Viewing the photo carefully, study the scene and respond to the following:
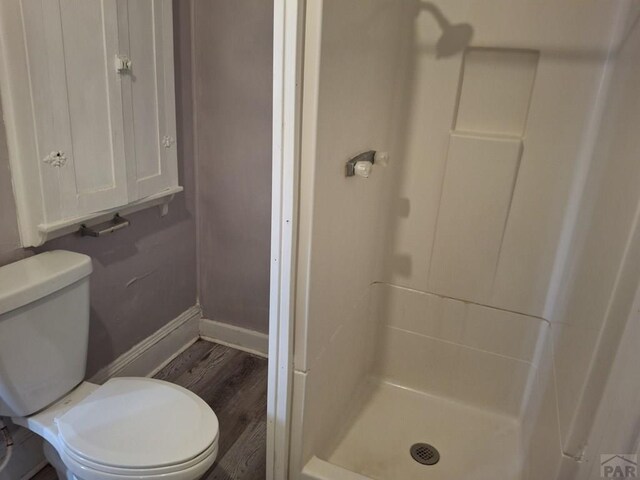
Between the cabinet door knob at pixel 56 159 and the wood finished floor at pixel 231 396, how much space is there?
3.50 feet

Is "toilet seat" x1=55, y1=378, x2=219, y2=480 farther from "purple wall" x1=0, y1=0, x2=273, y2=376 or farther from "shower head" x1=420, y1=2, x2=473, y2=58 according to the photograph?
"shower head" x1=420, y1=2, x2=473, y2=58

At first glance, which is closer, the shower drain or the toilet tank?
the toilet tank

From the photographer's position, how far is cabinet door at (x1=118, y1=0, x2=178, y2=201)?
1.65 m

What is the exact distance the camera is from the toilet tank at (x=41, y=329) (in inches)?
48.9

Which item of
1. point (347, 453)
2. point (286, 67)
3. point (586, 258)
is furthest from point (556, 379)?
point (286, 67)

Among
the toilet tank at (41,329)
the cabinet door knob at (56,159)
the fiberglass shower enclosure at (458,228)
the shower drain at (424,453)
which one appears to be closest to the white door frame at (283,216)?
the fiberglass shower enclosure at (458,228)

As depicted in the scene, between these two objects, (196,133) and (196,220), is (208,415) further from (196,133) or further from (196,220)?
(196,133)

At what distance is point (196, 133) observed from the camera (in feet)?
6.89

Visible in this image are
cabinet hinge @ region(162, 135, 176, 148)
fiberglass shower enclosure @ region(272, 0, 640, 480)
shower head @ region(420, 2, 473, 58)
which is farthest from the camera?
cabinet hinge @ region(162, 135, 176, 148)

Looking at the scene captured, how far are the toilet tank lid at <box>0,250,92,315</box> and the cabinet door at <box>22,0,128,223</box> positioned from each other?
0.43 ft

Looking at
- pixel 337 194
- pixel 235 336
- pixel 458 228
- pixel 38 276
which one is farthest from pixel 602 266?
pixel 235 336

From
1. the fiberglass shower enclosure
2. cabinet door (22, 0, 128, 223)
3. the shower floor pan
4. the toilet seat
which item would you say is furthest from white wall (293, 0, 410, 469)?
cabinet door (22, 0, 128, 223)

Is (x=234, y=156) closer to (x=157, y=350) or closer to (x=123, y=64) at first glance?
(x=123, y=64)

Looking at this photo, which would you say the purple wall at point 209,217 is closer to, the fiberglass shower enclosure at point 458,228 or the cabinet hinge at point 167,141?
the cabinet hinge at point 167,141
